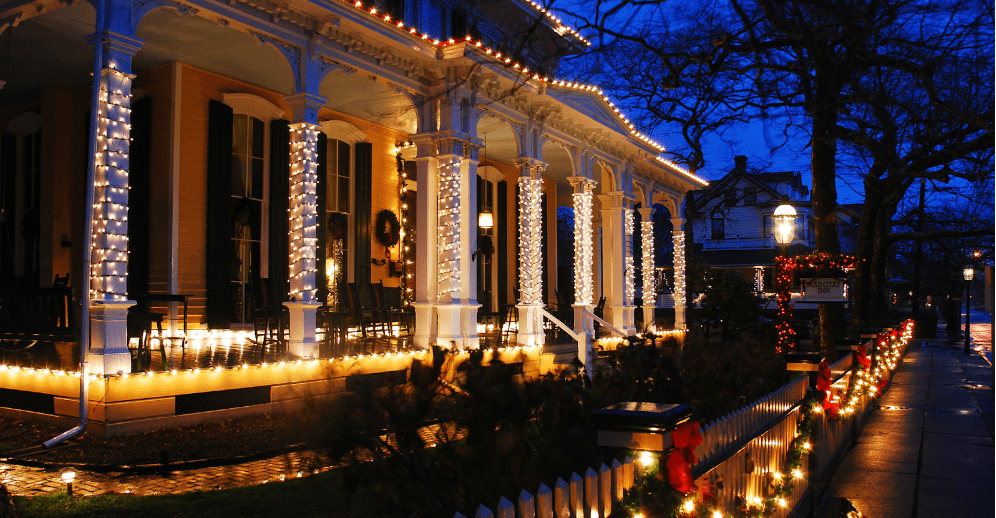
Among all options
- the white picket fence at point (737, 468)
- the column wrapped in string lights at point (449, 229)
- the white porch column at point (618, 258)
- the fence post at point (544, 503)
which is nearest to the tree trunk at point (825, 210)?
the white picket fence at point (737, 468)

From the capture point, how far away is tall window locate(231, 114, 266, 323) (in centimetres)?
1135

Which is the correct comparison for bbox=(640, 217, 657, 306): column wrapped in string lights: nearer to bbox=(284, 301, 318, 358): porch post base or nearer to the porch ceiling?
the porch ceiling

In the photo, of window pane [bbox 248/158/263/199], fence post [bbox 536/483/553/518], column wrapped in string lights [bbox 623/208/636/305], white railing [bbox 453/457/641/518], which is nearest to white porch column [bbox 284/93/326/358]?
window pane [bbox 248/158/263/199]

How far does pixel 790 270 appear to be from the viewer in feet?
38.0

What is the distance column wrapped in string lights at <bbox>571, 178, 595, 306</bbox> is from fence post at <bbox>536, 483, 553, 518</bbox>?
11287 mm

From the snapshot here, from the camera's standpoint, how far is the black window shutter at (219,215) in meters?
10.6

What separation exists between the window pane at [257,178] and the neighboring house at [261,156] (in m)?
0.03

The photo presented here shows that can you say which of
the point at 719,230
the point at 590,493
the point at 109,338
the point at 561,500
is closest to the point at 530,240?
the point at 109,338

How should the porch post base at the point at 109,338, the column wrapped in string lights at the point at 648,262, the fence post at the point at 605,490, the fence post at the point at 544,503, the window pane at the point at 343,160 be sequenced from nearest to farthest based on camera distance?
the fence post at the point at 544,503
the fence post at the point at 605,490
the porch post base at the point at 109,338
the window pane at the point at 343,160
the column wrapped in string lights at the point at 648,262

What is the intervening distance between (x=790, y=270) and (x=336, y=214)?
747 centimetres

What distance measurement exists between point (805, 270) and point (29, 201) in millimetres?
11847

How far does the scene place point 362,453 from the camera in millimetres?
2994

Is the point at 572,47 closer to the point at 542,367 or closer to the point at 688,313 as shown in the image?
the point at 542,367

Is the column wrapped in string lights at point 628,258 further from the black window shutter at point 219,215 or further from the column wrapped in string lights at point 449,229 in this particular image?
the black window shutter at point 219,215
